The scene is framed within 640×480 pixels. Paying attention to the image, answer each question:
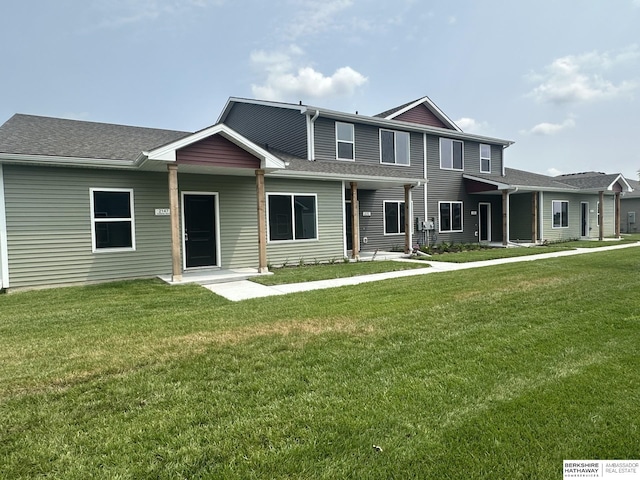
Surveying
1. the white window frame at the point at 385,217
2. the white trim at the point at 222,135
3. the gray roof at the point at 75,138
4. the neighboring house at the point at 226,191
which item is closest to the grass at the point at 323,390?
the neighboring house at the point at 226,191

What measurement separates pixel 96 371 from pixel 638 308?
267 inches

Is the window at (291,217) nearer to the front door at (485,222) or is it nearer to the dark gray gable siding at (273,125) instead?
the dark gray gable siding at (273,125)

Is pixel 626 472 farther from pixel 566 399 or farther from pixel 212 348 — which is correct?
pixel 212 348

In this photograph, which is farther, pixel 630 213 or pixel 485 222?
pixel 630 213

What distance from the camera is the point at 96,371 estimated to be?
366 cm

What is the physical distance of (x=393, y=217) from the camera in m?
16.5

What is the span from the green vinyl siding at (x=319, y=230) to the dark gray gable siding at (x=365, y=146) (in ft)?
8.31

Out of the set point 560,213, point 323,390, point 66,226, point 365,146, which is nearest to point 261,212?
point 66,226

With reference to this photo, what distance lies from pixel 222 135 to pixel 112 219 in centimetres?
328

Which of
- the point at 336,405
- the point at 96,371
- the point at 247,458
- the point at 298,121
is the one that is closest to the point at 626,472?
the point at 336,405

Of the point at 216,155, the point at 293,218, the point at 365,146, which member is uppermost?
the point at 365,146

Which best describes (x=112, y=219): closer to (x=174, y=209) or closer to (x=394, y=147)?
(x=174, y=209)

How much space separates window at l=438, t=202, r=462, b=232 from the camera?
59.3 ft

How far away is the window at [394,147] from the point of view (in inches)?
639
